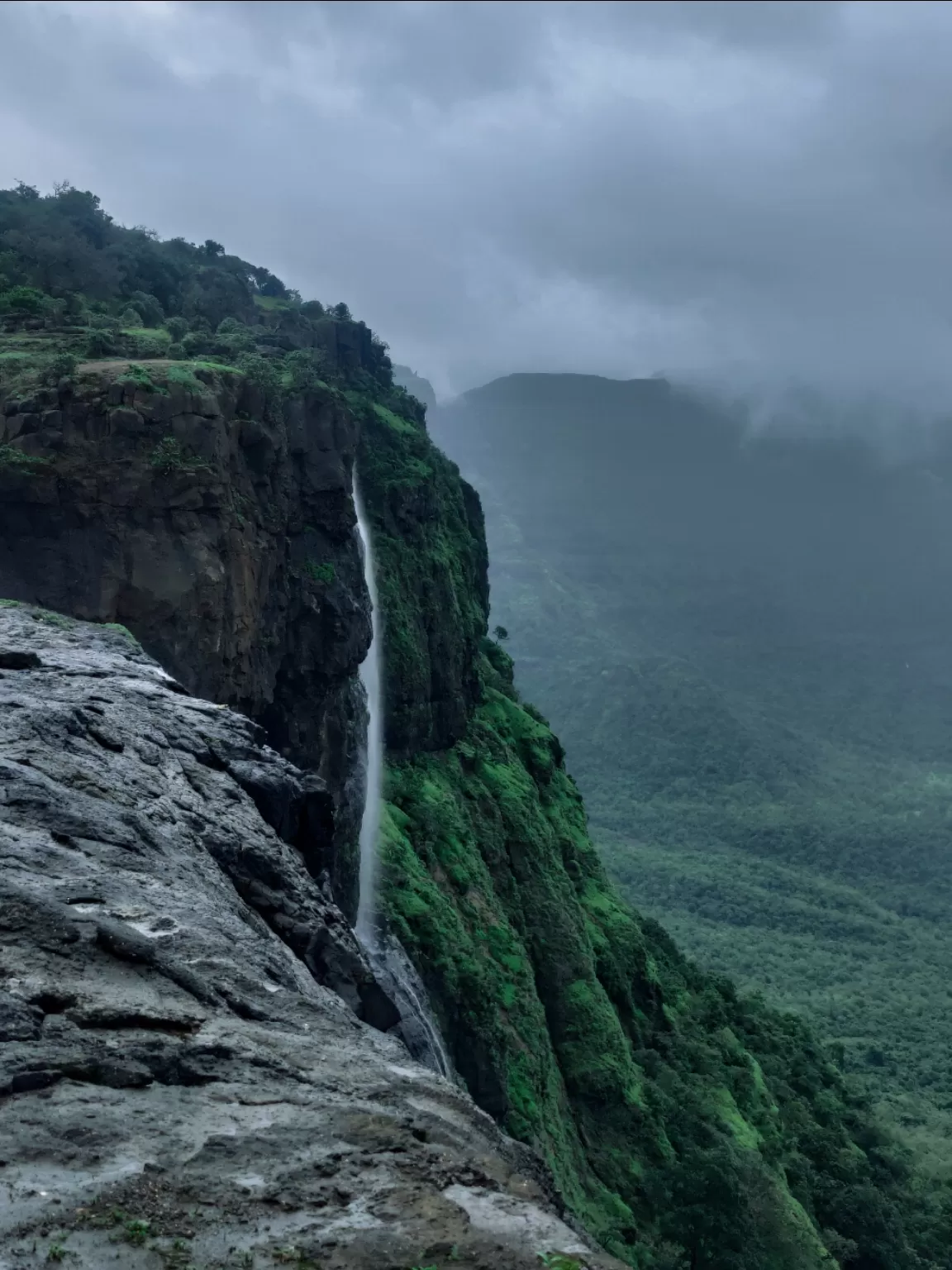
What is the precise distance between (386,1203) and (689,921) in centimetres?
10562

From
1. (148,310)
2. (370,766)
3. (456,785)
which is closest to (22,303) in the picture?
(148,310)

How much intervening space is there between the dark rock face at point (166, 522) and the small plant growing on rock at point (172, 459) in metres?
0.03

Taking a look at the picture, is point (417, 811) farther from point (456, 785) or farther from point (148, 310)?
point (148, 310)

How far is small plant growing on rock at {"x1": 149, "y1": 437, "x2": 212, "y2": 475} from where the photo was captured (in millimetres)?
25125

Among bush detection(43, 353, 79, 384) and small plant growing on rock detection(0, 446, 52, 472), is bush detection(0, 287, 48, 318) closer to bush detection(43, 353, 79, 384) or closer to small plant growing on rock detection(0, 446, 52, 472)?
bush detection(43, 353, 79, 384)

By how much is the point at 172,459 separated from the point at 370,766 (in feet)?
51.8

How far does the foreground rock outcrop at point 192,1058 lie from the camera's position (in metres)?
7.14

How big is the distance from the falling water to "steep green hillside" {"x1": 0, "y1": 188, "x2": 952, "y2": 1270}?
60cm

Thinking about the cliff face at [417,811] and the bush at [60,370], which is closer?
the cliff face at [417,811]

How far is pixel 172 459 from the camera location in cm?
2527

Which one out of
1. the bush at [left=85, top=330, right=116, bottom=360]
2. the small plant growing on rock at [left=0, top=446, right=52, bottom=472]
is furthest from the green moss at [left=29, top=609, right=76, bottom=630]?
the bush at [left=85, top=330, right=116, bottom=360]

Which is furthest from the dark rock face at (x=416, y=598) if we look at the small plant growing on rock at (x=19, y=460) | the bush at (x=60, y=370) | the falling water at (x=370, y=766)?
the small plant growing on rock at (x=19, y=460)

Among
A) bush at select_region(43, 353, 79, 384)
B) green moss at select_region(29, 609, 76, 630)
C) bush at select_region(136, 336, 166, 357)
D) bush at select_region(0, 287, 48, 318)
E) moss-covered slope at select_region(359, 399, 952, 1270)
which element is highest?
bush at select_region(0, 287, 48, 318)

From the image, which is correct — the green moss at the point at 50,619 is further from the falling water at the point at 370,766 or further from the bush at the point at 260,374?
the falling water at the point at 370,766
